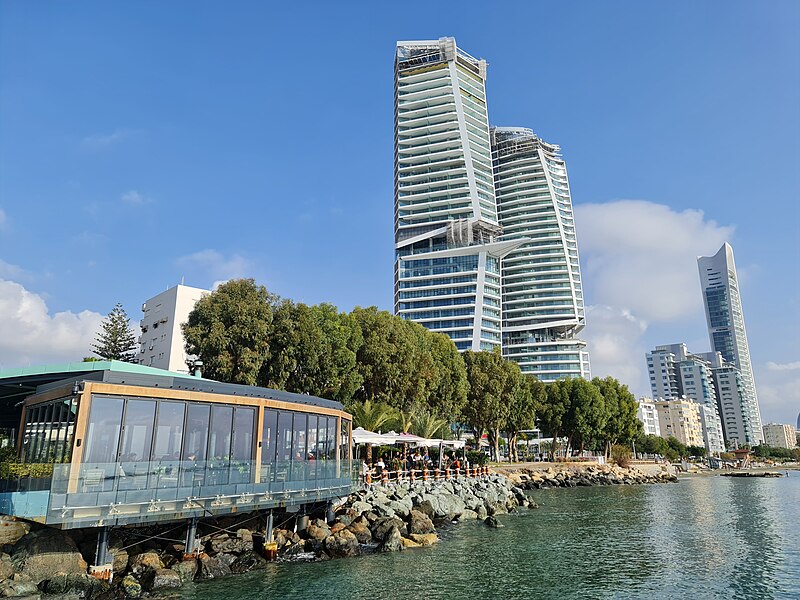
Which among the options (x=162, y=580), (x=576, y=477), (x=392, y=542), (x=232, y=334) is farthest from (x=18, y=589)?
(x=576, y=477)

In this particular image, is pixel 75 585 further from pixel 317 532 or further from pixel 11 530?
pixel 317 532

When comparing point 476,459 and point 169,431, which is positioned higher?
point 169,431

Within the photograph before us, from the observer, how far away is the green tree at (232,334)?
36375mm

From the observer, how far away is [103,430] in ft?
55.2

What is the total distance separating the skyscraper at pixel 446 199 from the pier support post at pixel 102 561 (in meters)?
115

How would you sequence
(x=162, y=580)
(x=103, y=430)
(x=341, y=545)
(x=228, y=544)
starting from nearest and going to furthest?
(x=103, y=430) → (x=162, y=580) → (x=228, y=544) → (x=341, y=545)

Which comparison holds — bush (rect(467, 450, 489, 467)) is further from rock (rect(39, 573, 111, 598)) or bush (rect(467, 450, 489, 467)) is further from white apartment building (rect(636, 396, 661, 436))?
white apartment building (rect(636, 396, 661, 436))

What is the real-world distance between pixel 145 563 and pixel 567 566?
1497 centimetres

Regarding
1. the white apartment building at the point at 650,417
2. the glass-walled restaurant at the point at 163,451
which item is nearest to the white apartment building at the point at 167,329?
the glass-walled restaurant at the point at 163,451

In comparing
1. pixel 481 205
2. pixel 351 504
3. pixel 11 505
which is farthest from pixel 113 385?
pixel 481 205

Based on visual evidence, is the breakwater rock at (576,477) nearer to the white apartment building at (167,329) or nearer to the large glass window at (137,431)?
the white apartment building at (167,329)

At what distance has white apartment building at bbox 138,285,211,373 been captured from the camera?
68.6 metres

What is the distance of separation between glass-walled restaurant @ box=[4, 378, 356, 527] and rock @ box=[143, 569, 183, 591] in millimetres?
1649

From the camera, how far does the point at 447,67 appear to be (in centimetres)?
16038
